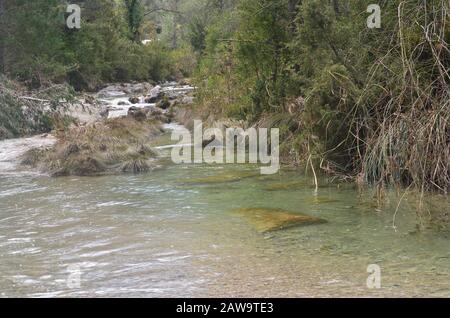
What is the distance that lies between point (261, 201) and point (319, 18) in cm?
374

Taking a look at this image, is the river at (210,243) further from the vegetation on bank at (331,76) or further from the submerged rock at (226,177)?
the vegetation on bank at (331,76)

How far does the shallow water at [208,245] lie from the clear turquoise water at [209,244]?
1 centimetres

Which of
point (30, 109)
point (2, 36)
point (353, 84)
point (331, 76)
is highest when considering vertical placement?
point (2, 36)

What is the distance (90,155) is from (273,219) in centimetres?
575

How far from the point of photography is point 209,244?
6.65m

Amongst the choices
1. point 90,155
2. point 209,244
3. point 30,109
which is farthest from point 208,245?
point 30,109

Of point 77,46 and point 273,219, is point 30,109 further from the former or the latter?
point 77,46

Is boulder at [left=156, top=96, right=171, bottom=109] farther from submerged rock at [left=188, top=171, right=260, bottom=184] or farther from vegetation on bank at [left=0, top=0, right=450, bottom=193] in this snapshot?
submerged rock at [left=188, top=171, right=260, bottom=184]

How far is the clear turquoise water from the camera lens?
5.27 meters

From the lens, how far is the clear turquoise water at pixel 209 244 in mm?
5275

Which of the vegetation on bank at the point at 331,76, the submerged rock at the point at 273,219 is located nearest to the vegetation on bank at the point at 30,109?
the vegetation on bank at the point at 331,76

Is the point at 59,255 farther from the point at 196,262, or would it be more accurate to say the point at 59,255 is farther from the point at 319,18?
the point at 319,18

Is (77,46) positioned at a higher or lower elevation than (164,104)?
higher
